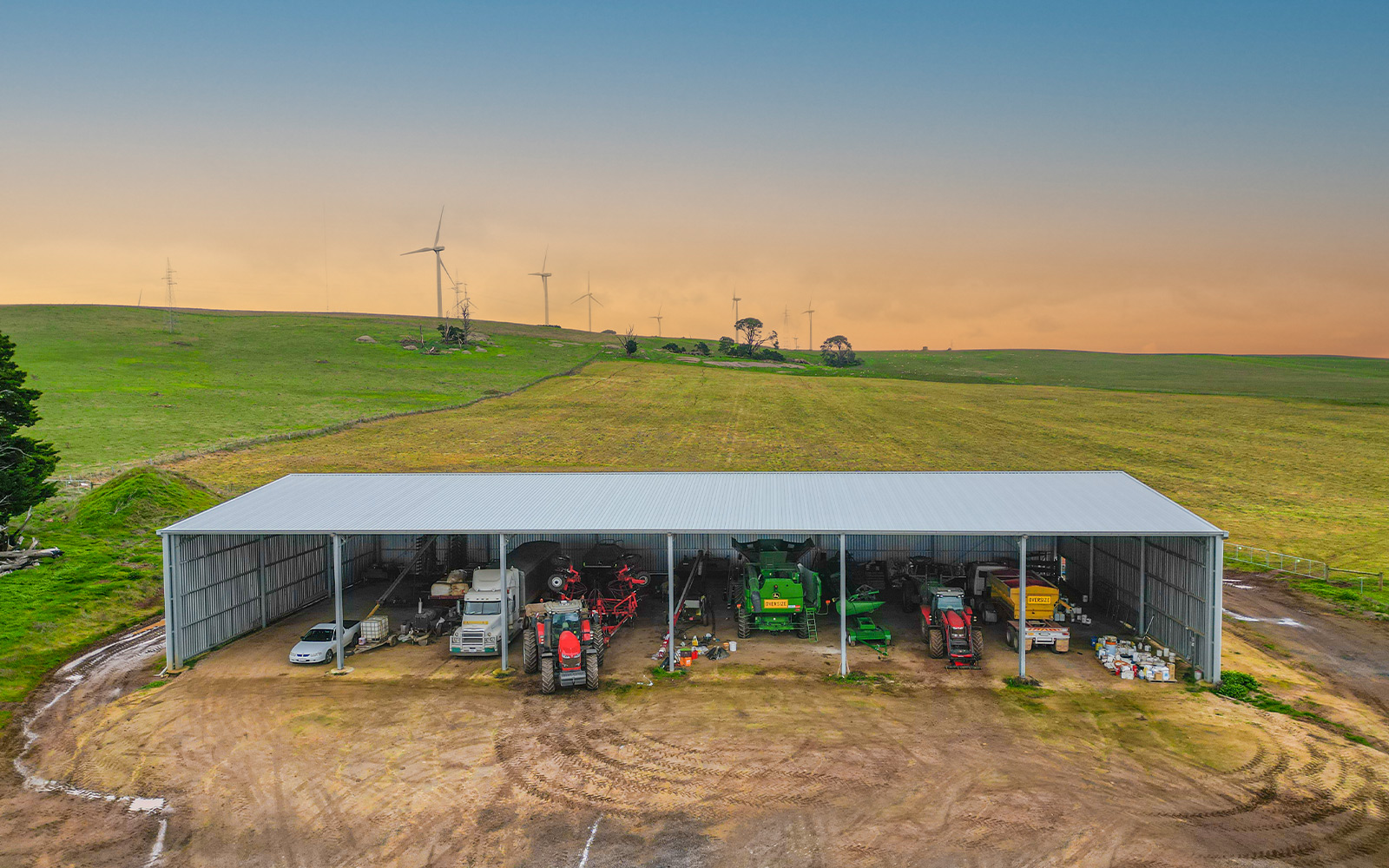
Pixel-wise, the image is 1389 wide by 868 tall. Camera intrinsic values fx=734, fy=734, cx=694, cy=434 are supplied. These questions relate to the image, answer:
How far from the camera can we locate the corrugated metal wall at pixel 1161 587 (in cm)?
2138

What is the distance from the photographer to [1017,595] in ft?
78.9

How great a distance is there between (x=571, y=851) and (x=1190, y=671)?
18289mm

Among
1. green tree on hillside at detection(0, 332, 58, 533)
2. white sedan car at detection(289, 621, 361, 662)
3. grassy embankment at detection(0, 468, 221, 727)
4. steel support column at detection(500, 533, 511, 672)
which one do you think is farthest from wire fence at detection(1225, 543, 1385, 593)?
green tree on hillside at detection(0, 332, 58, 533)

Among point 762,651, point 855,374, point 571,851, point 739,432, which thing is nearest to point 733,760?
point 571,851

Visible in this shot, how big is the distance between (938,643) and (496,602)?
14.1 meters

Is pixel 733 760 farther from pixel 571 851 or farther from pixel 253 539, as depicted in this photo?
pixel 253 539

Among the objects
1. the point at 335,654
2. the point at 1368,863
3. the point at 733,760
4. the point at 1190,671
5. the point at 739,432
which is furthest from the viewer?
the point at 739,432

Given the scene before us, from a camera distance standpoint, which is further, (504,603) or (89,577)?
(89,577)

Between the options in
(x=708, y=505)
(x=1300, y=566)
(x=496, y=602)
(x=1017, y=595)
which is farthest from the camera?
(x=1300, y=566)

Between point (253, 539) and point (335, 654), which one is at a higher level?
point (253, 539)

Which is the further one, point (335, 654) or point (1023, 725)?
point (335, 654)

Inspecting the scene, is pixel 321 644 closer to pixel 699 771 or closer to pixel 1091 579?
pixel 699 771

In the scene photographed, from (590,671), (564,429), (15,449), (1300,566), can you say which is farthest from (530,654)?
(564,429)

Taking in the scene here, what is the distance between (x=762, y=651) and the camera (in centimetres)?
2394
